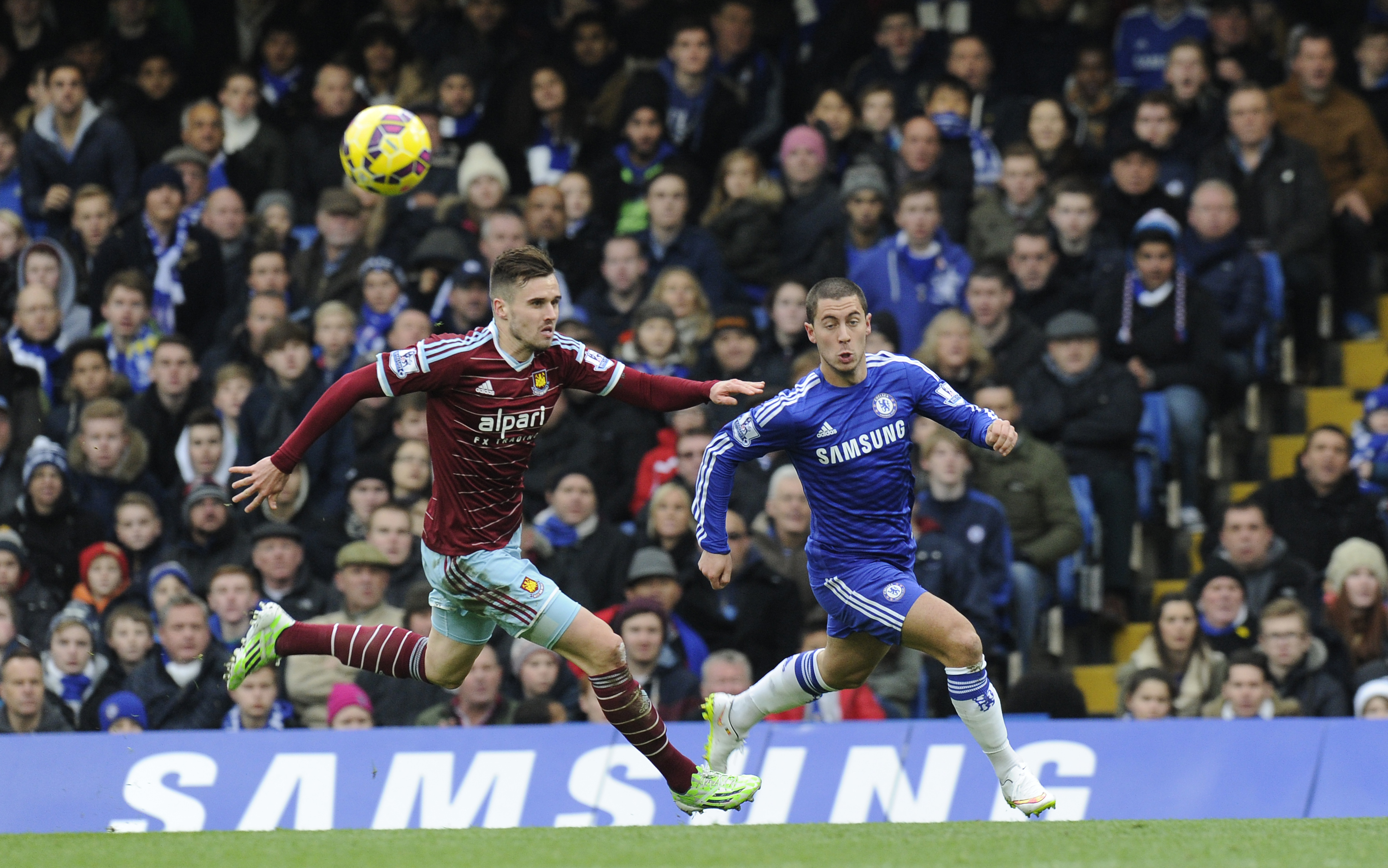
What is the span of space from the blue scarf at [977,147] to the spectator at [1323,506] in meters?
3.34

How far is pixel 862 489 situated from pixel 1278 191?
6243mm

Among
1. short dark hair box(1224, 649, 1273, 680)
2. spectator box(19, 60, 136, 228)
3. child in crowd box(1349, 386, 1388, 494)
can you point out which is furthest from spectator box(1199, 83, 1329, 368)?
spectator box(19, 60, 136, 228)

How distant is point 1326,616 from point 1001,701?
1909 millimetres

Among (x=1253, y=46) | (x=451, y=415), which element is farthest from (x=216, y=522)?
(x=1253, y=46)

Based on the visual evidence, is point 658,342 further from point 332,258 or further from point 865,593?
point 865,593

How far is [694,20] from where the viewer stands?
14719 millimetres

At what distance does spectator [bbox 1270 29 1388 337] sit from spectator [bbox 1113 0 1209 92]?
1069mm

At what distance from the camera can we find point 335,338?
505 inches

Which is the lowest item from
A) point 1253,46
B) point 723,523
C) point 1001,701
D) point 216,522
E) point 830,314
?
point 1001,701

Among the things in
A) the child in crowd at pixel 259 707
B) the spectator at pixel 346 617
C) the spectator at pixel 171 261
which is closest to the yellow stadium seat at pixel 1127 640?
the spectator at pixel 346 617

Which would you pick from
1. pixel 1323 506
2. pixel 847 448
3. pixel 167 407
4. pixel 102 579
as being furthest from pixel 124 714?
pixel 1323 506

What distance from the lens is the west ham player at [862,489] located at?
327 inches

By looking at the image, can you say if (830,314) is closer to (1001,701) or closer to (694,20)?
(1001,701)

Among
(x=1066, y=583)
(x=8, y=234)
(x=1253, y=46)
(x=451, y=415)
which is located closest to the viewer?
(x=451, y=415)
